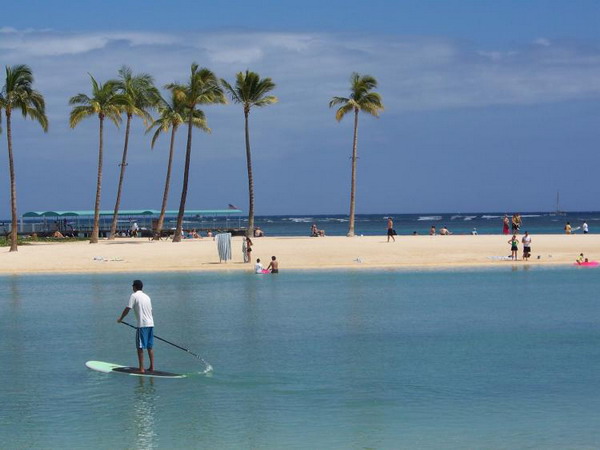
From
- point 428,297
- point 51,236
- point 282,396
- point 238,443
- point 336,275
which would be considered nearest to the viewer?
point 238,443

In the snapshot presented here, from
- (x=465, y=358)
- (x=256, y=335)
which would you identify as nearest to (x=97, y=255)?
(x=256, y=335)

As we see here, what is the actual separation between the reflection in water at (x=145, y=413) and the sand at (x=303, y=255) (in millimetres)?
29263

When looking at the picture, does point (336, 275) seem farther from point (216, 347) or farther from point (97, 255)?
point (216, 347)

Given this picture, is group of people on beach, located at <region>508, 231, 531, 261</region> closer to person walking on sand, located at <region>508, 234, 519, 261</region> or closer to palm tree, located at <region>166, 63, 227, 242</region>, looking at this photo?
person walking on sand, located at <region>508, 234, 519, 261</region>

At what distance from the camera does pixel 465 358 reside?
2034 cm

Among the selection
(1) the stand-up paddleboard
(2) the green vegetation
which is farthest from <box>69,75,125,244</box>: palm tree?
(1) the stand-up paddleboard

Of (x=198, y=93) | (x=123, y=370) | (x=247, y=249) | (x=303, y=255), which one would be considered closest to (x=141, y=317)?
(x=123, y=370)

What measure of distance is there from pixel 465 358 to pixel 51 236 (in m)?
62.8

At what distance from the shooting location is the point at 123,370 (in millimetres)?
18750

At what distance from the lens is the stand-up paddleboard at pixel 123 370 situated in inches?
726

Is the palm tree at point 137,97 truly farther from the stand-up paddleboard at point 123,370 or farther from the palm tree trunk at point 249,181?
the stand-up paddleboard at point 123,370

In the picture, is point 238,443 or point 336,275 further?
point 336,275

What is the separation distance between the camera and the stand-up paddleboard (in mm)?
18438

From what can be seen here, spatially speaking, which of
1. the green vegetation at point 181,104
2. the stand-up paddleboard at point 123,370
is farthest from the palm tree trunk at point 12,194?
the stand-up paddleboard at point 123,370
